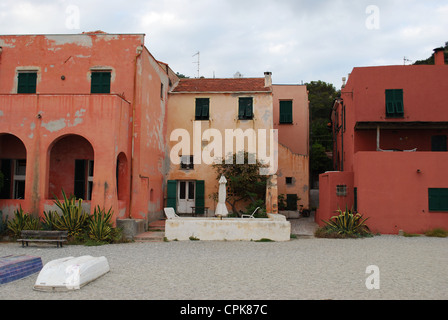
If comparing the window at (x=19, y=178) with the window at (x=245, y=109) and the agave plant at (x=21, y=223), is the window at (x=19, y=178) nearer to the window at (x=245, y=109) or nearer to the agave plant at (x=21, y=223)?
the agave plant at (x=21, y=223)

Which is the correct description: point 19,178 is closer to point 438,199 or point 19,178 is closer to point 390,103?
point 390,103

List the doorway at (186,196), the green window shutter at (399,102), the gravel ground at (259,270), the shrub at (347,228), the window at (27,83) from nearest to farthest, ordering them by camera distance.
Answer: the gravel ground at (259,270) → the shrub at (347,228) → the window at (27,83) → the green window shutter at (399,102) → the doorway at (186,196)

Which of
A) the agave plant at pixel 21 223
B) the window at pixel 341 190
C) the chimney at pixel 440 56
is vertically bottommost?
the agave plant at pixel 21 223

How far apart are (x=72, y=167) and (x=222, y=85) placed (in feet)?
29.8

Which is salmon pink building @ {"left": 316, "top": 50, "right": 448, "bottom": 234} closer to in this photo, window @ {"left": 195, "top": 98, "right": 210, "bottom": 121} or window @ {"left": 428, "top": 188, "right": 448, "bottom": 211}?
window @ {"left": 428, "top": 188, "right": 448, "bottom": 211}

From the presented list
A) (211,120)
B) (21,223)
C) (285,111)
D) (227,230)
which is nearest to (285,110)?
(285,111)

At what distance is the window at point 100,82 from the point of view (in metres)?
16.2

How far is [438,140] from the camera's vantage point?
17.9 m

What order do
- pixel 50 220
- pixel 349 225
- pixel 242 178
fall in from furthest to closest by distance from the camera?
1. pixel 242 178
2. pixel 349 225
3. pixel 50 220

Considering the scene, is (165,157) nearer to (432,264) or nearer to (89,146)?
(89,146)

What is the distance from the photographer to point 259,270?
9.16 metres

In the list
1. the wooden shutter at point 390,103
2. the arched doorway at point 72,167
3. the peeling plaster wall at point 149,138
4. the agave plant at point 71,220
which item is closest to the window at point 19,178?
the arched doorway at point 72,167

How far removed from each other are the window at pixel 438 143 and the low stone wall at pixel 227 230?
9.07 meters
